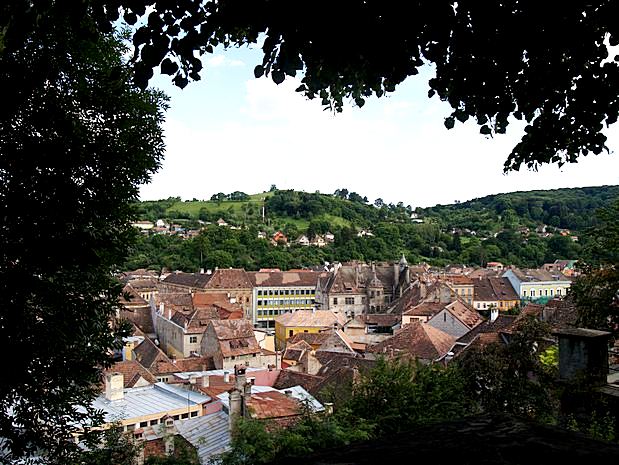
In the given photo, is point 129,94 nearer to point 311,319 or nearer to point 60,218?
point 60,218

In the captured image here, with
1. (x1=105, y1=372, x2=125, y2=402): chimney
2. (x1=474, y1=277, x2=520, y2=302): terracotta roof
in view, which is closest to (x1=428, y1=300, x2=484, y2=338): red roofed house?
(x1=105, y1=372, x2=125, y2=402): chimney

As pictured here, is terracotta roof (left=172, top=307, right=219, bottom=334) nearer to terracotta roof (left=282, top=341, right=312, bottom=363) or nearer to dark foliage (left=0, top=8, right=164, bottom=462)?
terracotta roof (left=282, top=341, right=312, bottom=363)

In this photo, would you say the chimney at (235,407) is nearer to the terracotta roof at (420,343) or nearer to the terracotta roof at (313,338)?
the terracotta roof at (420,343)

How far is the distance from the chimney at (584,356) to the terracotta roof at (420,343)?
20648 mm

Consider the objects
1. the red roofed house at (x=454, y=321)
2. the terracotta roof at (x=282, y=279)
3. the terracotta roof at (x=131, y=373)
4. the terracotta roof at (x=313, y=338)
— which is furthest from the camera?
the terracotta roof at (x=282, y=279)

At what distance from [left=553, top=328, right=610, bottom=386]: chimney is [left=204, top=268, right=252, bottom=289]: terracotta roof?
207 ft

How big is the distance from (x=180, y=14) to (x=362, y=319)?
162ft

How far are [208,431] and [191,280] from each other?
58.4 meters

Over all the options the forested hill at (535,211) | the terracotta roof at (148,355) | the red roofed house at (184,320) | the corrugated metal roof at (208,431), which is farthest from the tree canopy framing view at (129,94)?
the forested hill at (535,211)

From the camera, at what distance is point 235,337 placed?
38688mm

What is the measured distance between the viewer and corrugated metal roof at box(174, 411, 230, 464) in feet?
51.4

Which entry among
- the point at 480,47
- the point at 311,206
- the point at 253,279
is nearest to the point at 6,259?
the point at 480,47

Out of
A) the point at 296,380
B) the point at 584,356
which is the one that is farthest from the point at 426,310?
the point at 584,356

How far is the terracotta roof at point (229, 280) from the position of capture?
71125 millimetres
